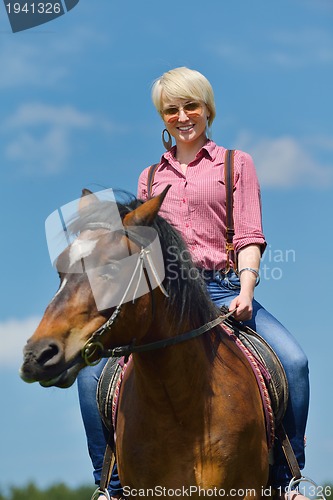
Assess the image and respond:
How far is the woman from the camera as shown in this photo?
773 centimetres

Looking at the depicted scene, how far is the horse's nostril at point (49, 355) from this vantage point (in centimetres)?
574

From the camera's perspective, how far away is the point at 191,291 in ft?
22.6

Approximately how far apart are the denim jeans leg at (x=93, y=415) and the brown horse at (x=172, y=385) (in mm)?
722

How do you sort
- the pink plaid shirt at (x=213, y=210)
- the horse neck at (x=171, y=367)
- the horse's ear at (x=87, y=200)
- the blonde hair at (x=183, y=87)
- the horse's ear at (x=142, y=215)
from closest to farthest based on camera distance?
the horse's ear at (x=142, y=215), the horse neck at (x=171, y=367), the horse's ear at (x=87, y=200), the pink plaid shirt at (x=213, y=210), the blonde hair at (x=183, y=87)

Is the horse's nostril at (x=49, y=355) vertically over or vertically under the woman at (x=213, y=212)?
under

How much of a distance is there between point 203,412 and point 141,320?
3.22 feet

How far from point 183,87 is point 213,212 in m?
1.29

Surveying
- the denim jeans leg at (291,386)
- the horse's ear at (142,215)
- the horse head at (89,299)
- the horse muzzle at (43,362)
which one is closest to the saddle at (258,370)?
the denim jeans leg at (291,386)

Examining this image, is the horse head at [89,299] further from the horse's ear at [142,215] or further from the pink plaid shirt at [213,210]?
the pink plaid shirt at [213,210]

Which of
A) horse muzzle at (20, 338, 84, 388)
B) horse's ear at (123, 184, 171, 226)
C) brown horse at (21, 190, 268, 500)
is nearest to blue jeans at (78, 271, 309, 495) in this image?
brown horse at (21, 190, 268, 500)

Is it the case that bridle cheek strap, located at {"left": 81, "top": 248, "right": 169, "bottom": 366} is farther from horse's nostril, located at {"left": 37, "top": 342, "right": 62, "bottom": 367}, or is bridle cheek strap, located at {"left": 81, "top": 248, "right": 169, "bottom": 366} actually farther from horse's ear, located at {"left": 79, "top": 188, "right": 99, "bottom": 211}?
horse's ear, located at {"left": 79, "top": 188, "right": 99, "bottom": 211}

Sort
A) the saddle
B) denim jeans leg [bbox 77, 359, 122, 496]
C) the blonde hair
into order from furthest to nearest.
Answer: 1. the blonde hair
2. denim jeans leg [bbox 77, 359, 122, 496]
3. the saddle

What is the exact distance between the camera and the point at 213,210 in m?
8.15

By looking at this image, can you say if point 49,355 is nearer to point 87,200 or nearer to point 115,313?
point 115,313
